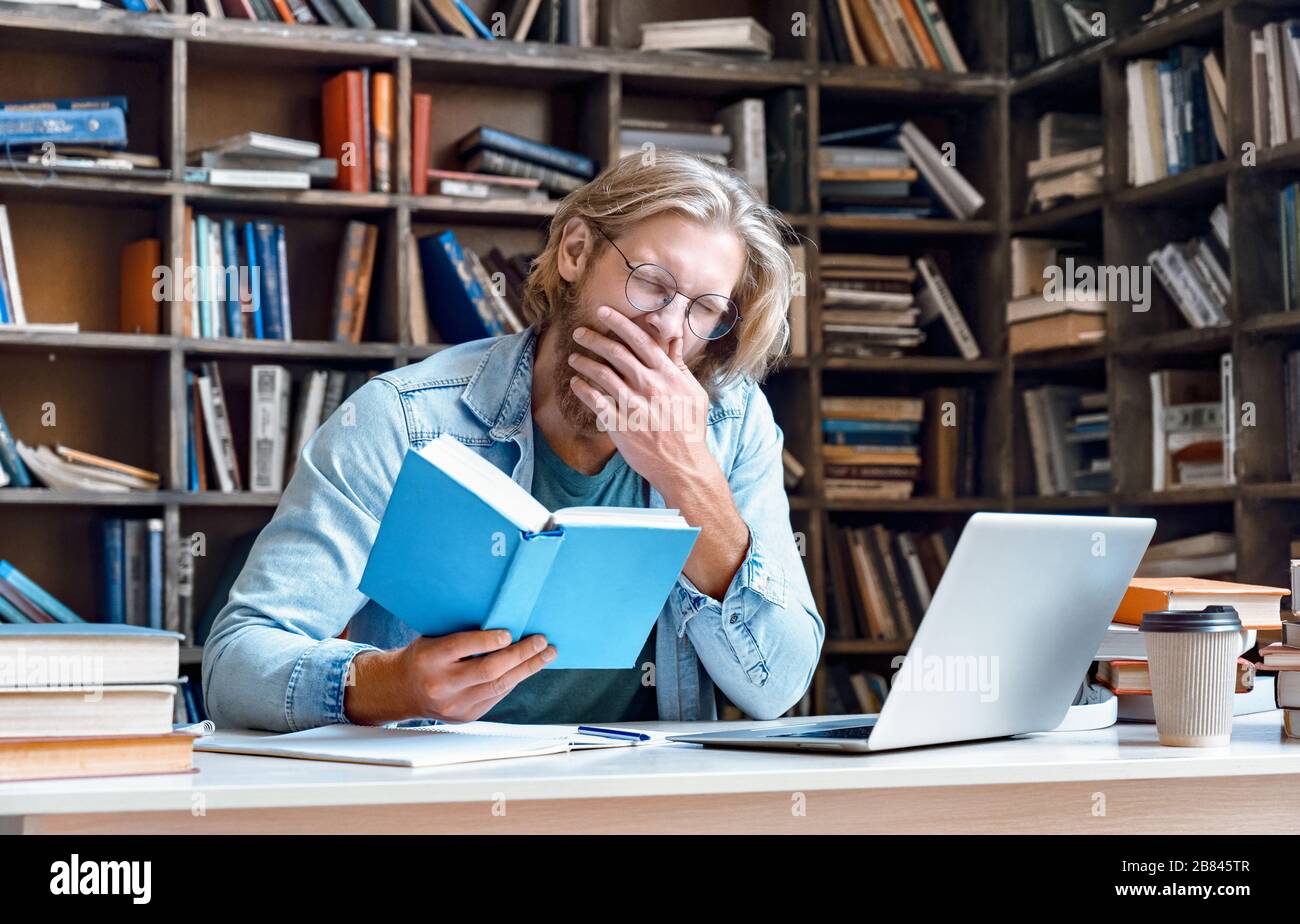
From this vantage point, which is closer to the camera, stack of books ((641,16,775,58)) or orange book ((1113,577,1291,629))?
orange book ((1113,577,1291,629))

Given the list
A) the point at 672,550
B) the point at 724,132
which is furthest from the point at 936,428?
the point at 672,550

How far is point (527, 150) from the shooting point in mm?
3342

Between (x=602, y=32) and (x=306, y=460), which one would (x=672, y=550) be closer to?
(x=306, y=460)

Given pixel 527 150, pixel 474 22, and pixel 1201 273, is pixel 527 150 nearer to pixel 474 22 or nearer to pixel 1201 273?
pixel 474 22

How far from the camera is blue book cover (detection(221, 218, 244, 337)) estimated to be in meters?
3.18

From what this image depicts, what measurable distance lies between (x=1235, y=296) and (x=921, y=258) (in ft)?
3.33

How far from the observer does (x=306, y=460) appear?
5.43 ft

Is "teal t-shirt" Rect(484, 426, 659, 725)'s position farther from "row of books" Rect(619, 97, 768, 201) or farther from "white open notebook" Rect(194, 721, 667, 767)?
"row of books" Rect(619, 97, 768, 201)

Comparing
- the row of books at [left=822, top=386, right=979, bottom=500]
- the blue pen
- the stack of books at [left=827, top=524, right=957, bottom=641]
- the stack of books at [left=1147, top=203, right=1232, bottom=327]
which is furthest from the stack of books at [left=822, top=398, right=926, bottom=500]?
the blue pen

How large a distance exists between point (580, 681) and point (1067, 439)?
6.56 ft

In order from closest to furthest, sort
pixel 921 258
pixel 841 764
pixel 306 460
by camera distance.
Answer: pixel 841 764 < pixel 306 460 < pixel 921 258

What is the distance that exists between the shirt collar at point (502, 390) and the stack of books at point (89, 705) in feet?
2.38

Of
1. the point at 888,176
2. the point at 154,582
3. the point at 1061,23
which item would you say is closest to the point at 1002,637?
the point at 154,582

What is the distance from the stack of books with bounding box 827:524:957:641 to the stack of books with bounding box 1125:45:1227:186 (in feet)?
3.27
